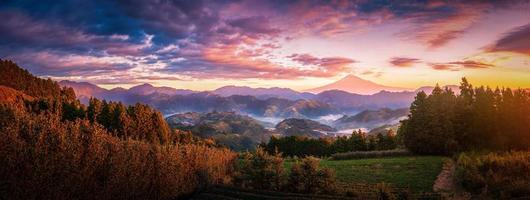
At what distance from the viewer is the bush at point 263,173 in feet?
62.4

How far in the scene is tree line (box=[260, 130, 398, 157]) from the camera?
239ft

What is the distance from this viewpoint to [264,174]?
1906 centimetres

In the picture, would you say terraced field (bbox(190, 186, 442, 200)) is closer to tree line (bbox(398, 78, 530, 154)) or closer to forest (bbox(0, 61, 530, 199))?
forest (bbox(0, 61, 530, 199))

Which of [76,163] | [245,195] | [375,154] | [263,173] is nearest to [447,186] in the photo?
[263,173]

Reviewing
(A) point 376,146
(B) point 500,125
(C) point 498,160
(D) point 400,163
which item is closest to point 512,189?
(C) point 498,160

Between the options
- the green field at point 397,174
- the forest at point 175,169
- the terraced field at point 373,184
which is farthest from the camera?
the green field at point 397,174

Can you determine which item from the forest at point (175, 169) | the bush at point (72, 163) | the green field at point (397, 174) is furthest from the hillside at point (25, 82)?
the bush at point (72, 163)

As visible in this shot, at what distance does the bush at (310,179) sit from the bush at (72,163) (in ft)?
20.5

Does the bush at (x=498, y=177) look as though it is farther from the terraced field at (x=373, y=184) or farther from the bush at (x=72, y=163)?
the bush at (x=72, y=163)

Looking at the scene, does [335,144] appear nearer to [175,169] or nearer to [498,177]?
[498,177]

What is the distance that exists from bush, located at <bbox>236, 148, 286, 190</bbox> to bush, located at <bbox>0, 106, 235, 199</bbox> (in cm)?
549

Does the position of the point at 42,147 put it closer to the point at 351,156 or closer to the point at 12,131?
the point at 12,131

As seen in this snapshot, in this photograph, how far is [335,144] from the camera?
78688 millimetres

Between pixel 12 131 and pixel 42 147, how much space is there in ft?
2.47
